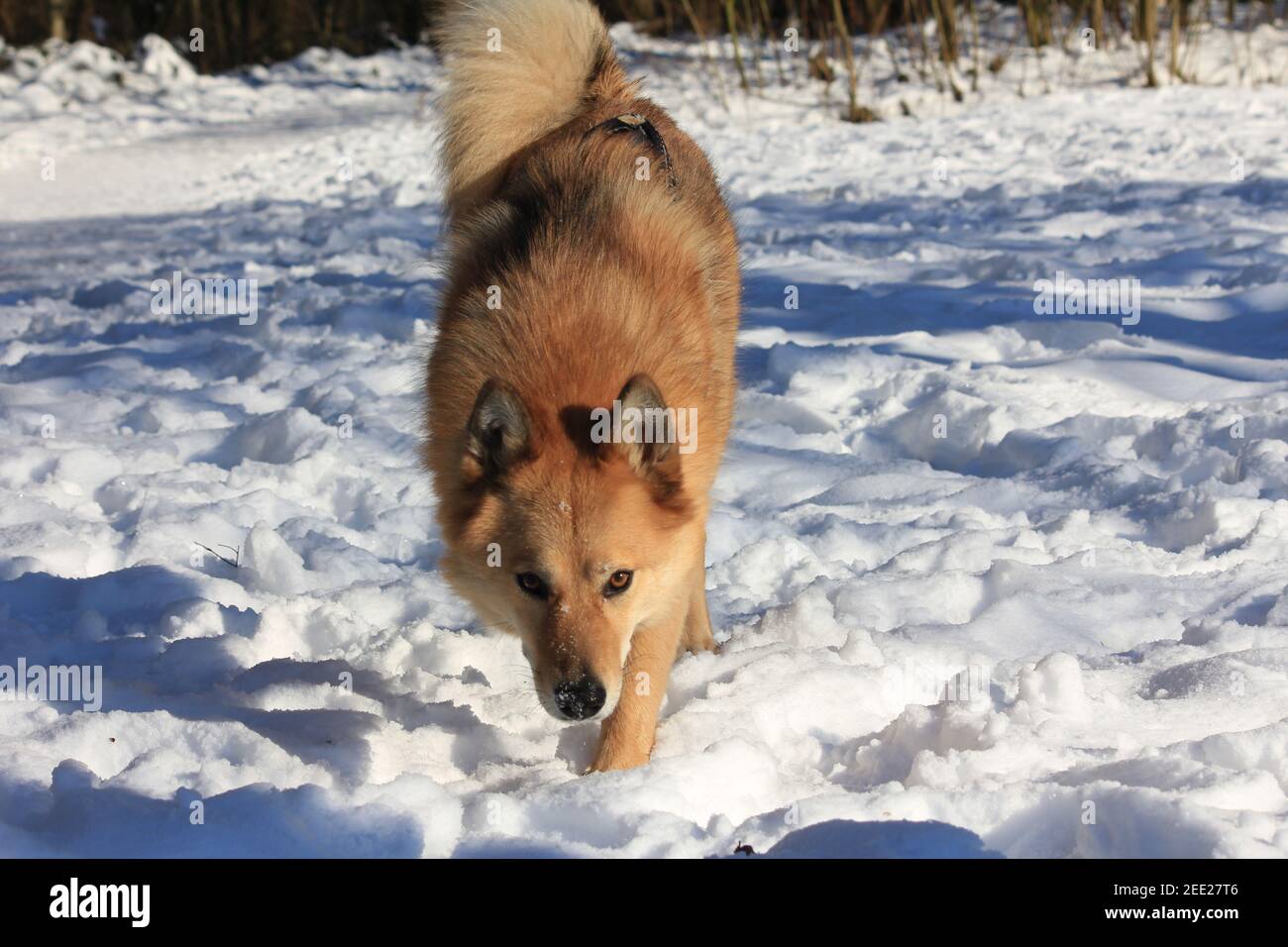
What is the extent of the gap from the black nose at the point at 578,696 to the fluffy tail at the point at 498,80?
2.01 m

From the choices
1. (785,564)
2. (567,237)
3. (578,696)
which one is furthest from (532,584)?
(785,564)

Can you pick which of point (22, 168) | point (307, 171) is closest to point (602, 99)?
point (307, 171)

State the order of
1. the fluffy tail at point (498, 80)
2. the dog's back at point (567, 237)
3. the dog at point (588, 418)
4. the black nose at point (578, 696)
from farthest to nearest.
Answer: the fluffy tail at point (498, 80), the dog's back at point (567, 237), the dog at point (588, 418), the black nose at point (578, 696)

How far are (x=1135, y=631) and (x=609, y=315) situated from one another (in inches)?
65.6

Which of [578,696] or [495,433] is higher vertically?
[495,433]

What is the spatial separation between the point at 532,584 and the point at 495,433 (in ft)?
1.18

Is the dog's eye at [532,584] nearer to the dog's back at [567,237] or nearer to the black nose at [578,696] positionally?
the black nose at [578,696]

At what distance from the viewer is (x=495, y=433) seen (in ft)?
9.44

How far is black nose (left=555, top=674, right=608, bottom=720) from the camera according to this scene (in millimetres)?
2711

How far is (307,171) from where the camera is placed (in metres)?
A: 11.8

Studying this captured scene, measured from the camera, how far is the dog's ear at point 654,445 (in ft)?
9.16

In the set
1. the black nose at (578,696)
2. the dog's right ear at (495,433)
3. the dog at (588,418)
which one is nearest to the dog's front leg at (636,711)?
the dog at (588,418)

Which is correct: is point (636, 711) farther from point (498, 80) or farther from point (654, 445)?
point (498, 80)
